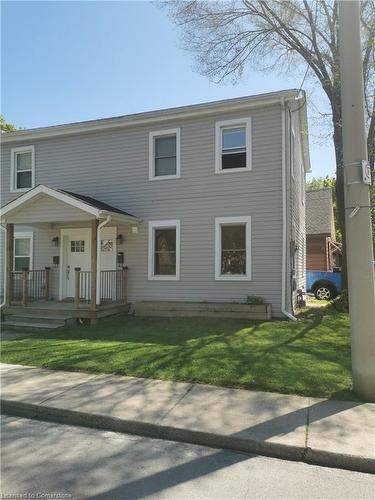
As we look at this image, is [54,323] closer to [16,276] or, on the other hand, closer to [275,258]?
[16,276]

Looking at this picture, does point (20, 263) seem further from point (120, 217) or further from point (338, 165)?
point (338, 165)

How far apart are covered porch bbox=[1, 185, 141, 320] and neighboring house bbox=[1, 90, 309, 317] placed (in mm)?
36

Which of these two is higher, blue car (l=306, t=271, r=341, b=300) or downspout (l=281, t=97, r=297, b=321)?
downspout (l=281, t=97, r=297, b=321)

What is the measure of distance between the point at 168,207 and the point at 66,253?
390 centimetres

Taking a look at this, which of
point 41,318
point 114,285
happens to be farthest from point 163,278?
point 41,318

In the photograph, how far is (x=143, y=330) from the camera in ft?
33.4

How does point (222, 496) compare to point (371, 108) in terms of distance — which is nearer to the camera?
point (222, 496)

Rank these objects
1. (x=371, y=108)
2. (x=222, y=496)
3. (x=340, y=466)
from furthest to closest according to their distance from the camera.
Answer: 1. (x=371, y=108)
2. (x=340, y=466)
3. (x=222, y=496)

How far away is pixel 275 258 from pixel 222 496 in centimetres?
877

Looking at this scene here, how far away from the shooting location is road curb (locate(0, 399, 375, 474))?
3938mm

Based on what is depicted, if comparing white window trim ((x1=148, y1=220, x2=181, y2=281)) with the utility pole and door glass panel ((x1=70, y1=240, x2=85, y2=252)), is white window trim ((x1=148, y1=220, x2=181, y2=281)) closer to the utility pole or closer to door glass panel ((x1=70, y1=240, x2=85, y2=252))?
door glass panel ((x1=70, y1=240, x2=85, y2=252))

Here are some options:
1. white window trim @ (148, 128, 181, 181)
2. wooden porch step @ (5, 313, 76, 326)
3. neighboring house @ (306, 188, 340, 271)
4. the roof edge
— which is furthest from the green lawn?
neighboring house @ (306, 188, 340, 271)

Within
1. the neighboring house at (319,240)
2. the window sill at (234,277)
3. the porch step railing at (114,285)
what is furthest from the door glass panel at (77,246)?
the neighboring house at (319,240)

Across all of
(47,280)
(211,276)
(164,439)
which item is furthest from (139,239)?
(164,439)
